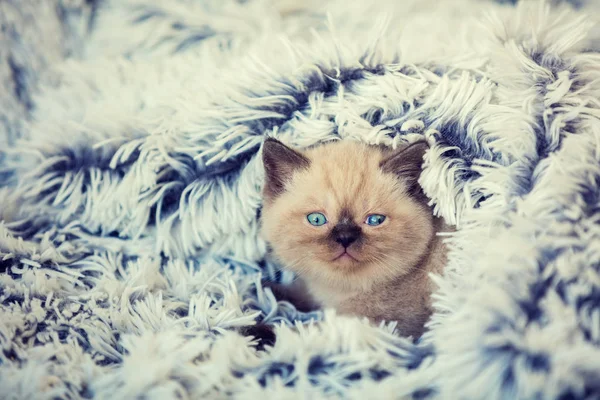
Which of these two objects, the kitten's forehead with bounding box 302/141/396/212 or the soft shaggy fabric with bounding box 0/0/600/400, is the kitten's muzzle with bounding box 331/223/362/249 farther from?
the soft shaggy fabric with bounding box 0/0/600/400

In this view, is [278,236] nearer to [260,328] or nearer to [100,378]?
[260,328]

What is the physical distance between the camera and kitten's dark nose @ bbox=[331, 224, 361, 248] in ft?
2.56

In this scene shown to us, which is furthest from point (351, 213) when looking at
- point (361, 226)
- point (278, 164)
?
point (278, 164)

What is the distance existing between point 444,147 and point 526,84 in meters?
0.16

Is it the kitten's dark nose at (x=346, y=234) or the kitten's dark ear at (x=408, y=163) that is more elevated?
the kitten's dark ear at (x=408, y=163)

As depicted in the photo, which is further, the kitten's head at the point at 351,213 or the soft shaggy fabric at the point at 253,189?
the kitten's head at the point at 351,213

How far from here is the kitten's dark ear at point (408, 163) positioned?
77cm

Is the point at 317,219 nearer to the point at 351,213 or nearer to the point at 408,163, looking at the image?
the point at 351,213

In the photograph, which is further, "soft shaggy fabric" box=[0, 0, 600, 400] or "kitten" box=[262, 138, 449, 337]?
"kitten" box=[262, 138, 449, 337]

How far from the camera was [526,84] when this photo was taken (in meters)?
0.78

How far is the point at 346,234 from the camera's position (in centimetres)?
78

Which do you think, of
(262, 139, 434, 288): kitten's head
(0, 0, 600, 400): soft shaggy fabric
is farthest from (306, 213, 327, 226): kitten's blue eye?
(0, 0, 600, 400): soft shaggy fabric

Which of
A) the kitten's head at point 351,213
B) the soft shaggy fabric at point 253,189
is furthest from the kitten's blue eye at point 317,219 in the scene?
the soft shaggy fabric at point 253,189

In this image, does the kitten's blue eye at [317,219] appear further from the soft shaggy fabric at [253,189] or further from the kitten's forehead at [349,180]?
the soft shaggy fabric at [253,189]
